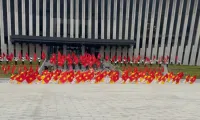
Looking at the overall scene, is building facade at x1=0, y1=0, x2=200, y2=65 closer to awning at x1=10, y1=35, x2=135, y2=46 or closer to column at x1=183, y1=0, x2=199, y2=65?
column at x1=183, y1=0, x2=199, y2=65

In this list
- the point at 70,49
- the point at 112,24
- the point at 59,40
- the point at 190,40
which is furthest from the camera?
the point at 190,40

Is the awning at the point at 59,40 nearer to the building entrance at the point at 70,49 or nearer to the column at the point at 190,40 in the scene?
the building entrance at the point at 70,49

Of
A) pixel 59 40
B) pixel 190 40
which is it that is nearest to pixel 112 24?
pixel 59 40

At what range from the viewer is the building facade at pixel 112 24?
37.4 meters

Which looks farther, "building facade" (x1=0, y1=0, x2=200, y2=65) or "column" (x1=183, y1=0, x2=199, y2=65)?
"column" (x1=183, y1=0, x2=199, y2=65)

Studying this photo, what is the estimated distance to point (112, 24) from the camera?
131ft

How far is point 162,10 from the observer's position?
40.1 metres

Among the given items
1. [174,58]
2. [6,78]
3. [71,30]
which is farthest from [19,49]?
[174,58]

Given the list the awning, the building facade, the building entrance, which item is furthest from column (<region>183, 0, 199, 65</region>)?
the building entrance

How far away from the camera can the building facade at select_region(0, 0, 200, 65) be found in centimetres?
3744

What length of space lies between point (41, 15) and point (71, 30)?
5255 mm

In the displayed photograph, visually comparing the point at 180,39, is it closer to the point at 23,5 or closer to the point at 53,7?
the point at 53,7

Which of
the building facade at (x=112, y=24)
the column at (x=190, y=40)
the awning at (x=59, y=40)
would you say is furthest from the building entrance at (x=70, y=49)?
the column at (x=190, y=40)

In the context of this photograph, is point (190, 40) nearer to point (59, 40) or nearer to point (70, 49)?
point (70, 49)
